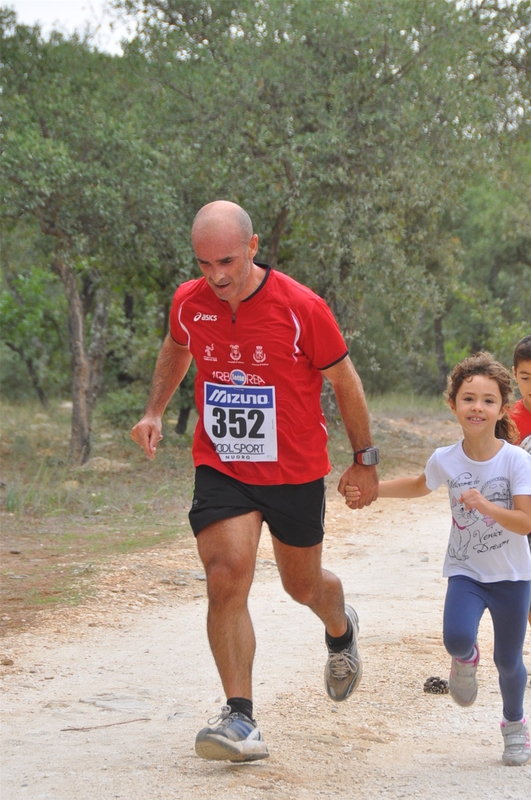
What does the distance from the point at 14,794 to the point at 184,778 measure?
0.60 metres

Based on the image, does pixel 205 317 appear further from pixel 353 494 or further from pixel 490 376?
pixel 490 376

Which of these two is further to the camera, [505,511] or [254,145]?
[254,145]

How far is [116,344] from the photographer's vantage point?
18.7 m

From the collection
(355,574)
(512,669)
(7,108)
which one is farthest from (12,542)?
(7,108)

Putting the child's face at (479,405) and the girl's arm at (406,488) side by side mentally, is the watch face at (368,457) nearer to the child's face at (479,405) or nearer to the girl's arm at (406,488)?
the girl's arm at (406,488)

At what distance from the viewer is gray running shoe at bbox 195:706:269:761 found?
3.69 metres

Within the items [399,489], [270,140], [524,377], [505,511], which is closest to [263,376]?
[399,489]

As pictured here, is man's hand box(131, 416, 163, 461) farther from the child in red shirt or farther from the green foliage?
the green foliage

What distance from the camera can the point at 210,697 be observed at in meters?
5.07

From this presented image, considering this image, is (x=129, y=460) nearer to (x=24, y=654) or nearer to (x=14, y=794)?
(x=24, y=654)

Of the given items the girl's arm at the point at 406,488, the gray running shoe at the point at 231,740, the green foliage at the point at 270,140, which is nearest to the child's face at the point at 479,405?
the girl's arm at the point at 406,488

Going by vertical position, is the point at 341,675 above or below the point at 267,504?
below

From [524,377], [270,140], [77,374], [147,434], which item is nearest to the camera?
[147,434]

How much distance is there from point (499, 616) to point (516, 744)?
51 centimetres
